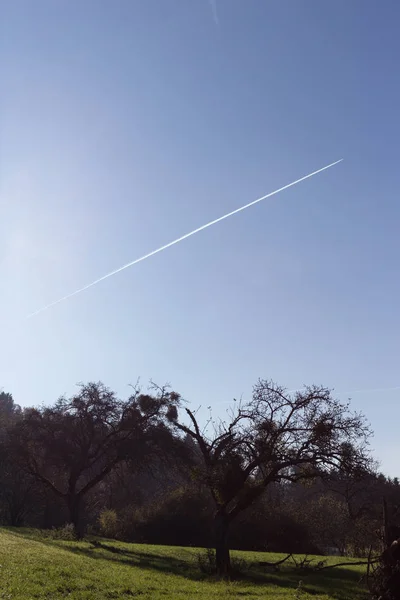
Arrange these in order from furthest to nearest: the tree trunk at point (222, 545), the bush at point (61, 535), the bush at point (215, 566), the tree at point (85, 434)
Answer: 1. the tree at point (85, 434)
2. the bush at point (61, 535)
3. the tree trunk at point (222, 545)
4. the bush at point (215, 566)

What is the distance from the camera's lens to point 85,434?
4294 cm

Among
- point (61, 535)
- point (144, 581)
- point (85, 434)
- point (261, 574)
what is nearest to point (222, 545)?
point (261, 574)

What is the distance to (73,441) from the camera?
4288cm

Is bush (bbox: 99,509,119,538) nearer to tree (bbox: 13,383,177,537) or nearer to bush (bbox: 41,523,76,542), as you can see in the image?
tree (bbox: 13,383,177,537)

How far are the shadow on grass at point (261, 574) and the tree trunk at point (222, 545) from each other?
949 mm

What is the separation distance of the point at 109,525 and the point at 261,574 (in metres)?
26.2

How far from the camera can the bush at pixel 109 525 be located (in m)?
43.8

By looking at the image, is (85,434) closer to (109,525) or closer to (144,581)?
(109,525)

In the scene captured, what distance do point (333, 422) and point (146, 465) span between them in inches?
885

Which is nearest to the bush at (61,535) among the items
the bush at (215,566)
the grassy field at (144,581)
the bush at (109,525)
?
the grassy field at (144,581)

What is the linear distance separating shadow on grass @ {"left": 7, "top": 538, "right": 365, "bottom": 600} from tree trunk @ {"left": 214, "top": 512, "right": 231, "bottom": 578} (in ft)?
3.11

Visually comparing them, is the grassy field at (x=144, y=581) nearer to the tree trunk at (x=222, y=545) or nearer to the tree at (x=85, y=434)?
the tree trunk at (x=222, y=545)

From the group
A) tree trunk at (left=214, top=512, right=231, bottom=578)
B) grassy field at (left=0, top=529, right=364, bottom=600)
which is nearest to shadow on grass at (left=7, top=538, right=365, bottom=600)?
grassy field at (left=0, top=529, right=364, bottom=600)

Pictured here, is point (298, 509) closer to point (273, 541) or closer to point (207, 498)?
point (273, 541)
